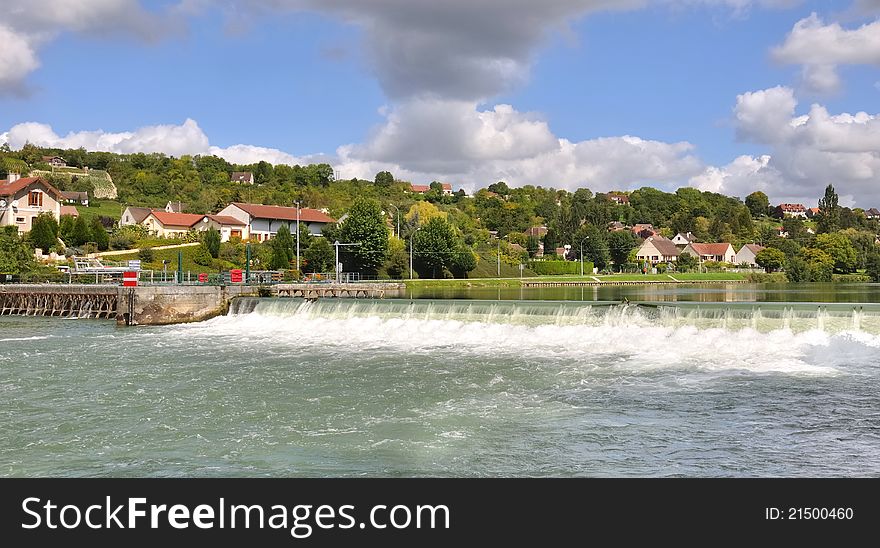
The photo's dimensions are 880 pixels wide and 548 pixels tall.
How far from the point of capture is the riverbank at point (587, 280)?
243 feet

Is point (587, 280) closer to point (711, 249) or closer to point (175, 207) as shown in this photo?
point (711, 249)

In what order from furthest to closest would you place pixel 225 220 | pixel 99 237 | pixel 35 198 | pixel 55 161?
pixel 55 161 < pixel 225 220 < pixel 35 198 < pixel 99 237

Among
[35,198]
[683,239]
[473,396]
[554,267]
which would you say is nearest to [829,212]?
[683,239]

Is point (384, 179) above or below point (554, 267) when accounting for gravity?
above

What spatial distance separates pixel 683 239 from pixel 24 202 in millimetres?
127258

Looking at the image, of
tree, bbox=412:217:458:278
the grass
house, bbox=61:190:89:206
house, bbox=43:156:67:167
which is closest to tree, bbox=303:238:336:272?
tree, bbox=412:217:458:278

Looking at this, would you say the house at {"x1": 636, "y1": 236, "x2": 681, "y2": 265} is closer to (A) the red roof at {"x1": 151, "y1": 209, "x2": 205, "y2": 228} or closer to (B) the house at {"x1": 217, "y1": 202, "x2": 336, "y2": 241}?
(B) the house at {"x1": 217, "y1": 202, "x2": 336, "y2": 241}

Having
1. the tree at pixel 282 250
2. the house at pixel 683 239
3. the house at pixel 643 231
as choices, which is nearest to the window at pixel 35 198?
the tree at pixel 282 250

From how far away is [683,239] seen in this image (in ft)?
518

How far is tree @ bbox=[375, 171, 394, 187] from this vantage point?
6994 inches

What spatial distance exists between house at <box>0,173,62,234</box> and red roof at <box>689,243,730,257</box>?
358 ft

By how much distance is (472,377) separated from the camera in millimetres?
18391

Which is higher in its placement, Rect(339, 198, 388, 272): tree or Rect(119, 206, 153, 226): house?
Rect(119, 206, 153, 226): house
